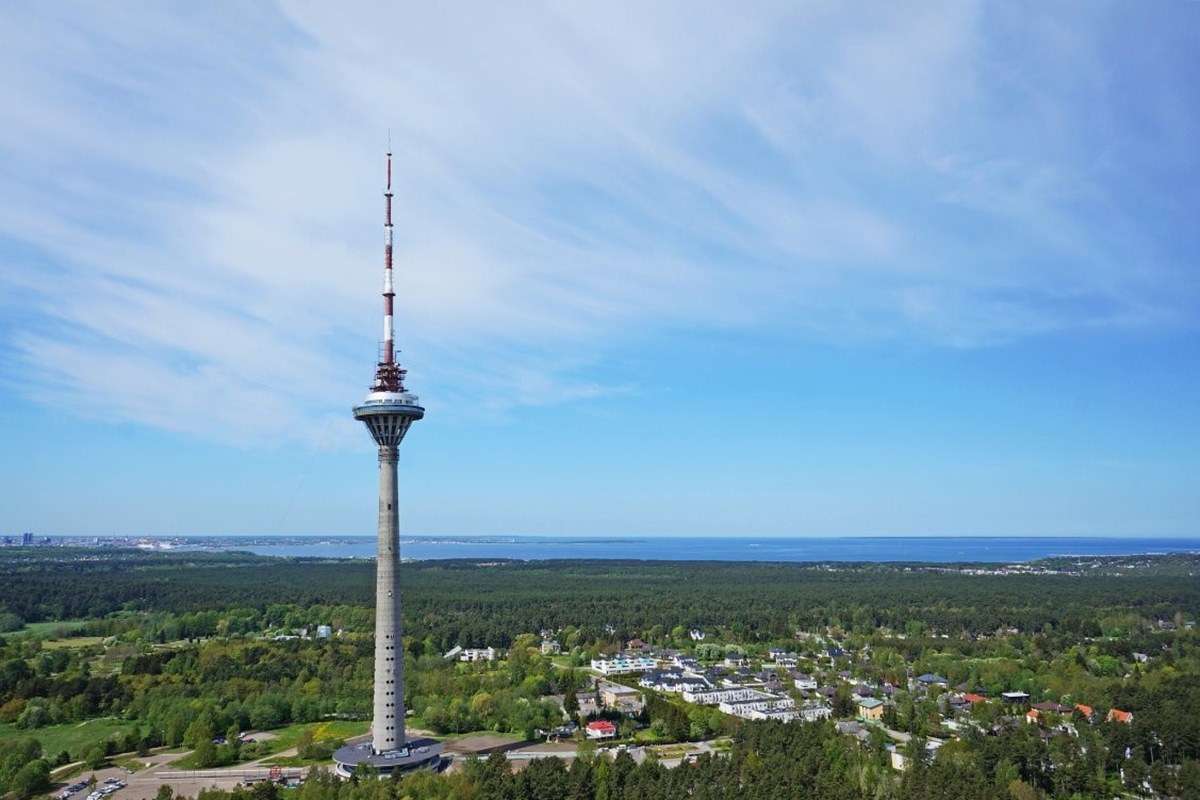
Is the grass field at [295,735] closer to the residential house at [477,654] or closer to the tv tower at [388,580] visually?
the tv tower at [388,580]

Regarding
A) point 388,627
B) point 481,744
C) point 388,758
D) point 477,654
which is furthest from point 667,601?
point 388,758

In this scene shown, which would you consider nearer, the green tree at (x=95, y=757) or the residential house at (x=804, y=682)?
the green tree at (x=95, y=757)

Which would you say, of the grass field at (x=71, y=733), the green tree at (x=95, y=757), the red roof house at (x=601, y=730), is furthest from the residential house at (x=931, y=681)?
the grass field at (x=71, y=733)

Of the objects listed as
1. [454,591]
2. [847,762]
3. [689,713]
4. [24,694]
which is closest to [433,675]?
[689,713]

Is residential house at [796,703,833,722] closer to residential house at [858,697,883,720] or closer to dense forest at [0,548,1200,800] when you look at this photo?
dense forest at [0,548,1200,800]

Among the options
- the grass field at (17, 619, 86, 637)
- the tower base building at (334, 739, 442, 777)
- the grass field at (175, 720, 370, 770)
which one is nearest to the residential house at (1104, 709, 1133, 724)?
the tower base building at (334, 739, 442, 777)

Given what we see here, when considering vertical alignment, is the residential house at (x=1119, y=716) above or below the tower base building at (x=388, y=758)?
below

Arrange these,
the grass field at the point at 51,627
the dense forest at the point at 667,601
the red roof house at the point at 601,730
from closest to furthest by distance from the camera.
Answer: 1. the red roof house at the point at 601,730
2. the grass field at the point at 51,627
3. the dense forest at the point at 667,601

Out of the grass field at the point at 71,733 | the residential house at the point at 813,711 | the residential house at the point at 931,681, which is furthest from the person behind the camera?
the residential house at the point at 931,681
